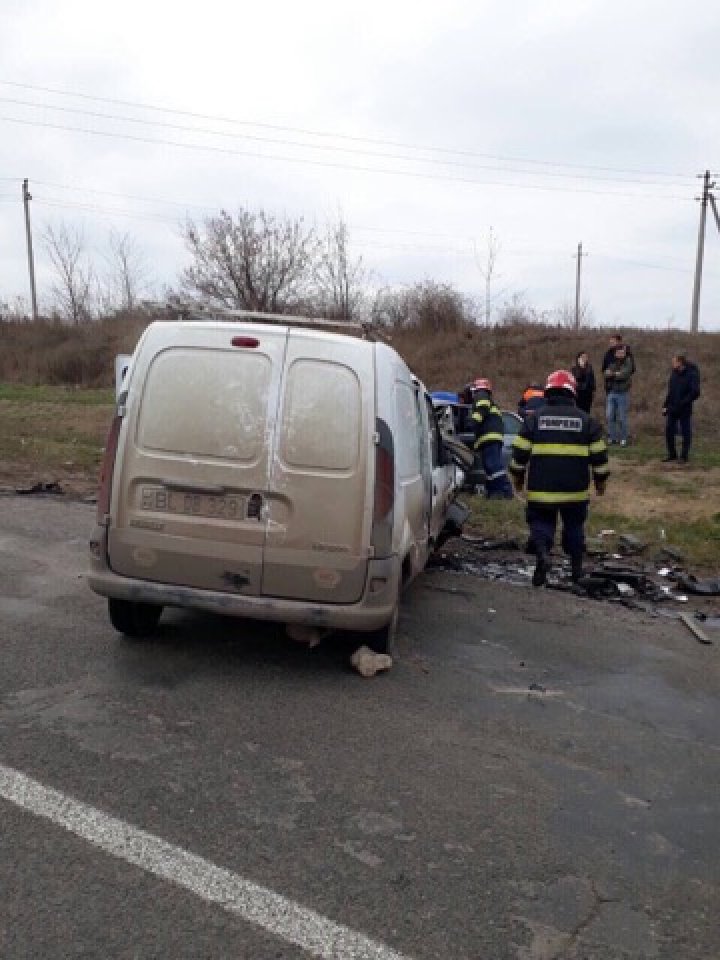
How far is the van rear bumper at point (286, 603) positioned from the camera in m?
4.57

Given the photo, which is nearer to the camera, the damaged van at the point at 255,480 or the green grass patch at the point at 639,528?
the damaged van at the point at 255,480

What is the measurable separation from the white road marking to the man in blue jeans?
541 inches

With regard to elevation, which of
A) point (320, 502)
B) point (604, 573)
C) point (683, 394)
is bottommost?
point (604, 573)

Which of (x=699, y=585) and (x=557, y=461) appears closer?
(x=557, y=461)

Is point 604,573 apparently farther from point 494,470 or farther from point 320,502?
point 320,502

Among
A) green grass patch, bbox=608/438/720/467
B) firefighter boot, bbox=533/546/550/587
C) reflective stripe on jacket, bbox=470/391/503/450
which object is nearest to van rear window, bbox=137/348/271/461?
firefighter boot, bbox=533/546/550/587

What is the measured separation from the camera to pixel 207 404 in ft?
15.3

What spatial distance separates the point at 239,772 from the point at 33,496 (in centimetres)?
796

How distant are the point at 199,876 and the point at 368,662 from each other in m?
2.13

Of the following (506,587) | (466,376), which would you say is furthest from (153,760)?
(466,376)

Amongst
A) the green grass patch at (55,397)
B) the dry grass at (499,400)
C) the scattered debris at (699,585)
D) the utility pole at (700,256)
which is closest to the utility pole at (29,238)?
the dry grass at (499,400)

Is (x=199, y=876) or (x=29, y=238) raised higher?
(x=29, y=238)

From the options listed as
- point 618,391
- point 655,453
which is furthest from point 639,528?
point 618,391

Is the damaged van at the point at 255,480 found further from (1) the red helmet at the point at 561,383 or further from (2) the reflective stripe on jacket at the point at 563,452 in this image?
(1) the red helmet at the point at 561,383
